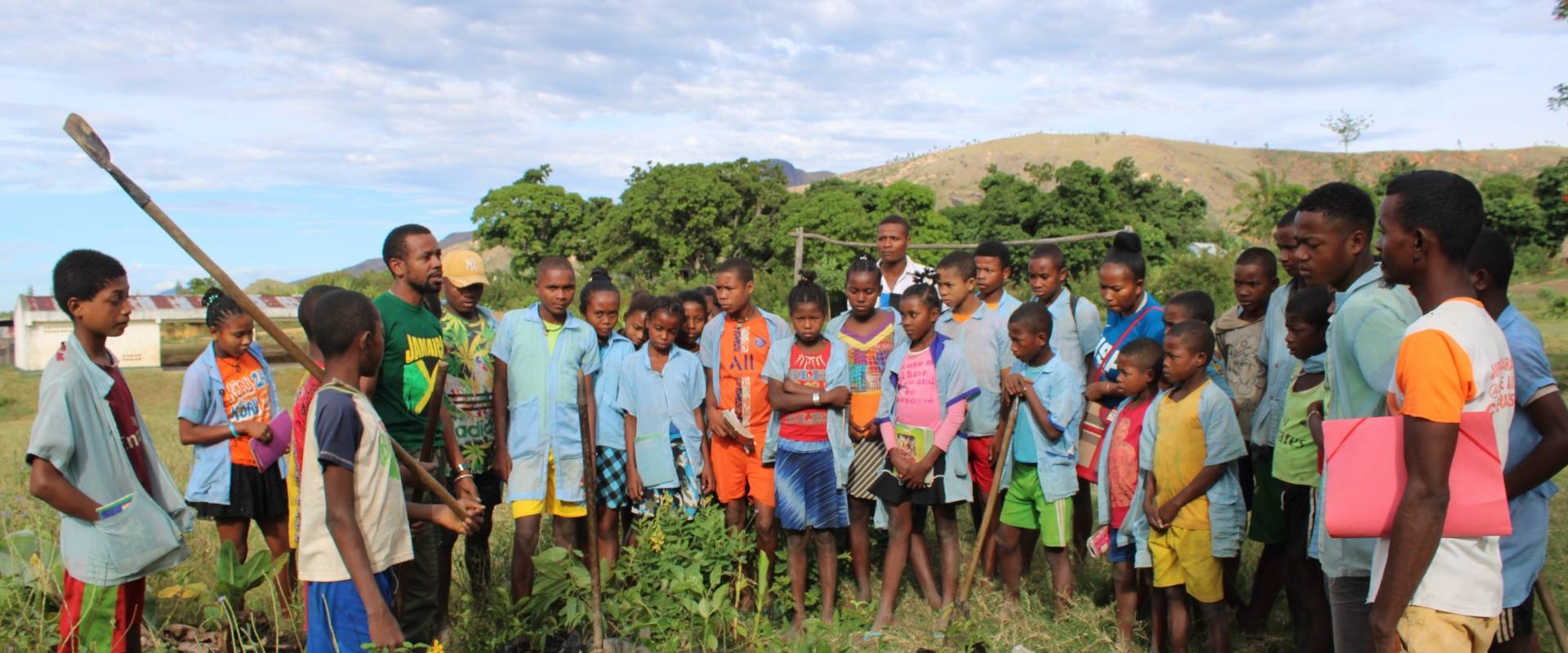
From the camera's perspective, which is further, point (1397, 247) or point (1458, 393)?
point (1397, 247)

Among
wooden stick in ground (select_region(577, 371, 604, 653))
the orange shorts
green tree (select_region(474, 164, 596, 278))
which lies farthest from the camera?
green tree (select_region(474, 164, 596, 278))

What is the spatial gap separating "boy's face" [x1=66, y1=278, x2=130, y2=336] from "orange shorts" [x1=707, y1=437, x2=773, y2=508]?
2742mm

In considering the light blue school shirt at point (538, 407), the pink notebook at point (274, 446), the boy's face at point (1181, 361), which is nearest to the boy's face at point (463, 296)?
the light blue school shirt at point (538, 407)

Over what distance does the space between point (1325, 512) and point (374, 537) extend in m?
2.67

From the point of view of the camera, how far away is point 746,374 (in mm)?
5168

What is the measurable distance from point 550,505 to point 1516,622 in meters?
3.80

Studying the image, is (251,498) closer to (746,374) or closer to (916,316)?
(746,374)

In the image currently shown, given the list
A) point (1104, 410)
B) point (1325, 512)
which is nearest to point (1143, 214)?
point (1104, 410)

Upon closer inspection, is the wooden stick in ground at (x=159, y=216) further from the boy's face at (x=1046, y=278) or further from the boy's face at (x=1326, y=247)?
the boy's face at (x=1046, y=278)

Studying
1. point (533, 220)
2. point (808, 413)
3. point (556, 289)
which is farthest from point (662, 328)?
point (533, 220)

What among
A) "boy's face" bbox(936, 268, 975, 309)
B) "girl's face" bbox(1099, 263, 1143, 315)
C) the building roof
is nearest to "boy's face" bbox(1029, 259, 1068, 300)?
"girl's face" bbox(1099, 263, 1143, 315)

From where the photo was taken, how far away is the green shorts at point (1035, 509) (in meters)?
4.66

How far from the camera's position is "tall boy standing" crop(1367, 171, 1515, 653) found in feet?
6.94

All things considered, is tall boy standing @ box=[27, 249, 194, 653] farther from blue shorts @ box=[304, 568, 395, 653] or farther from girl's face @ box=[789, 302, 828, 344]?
girl's face @ box=[789, 302, 828, 344]
